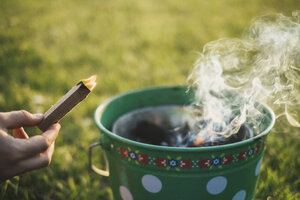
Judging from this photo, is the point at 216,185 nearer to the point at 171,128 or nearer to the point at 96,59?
the point at 171,128

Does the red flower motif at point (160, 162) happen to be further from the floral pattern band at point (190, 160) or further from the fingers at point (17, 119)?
the fingers at point (17, 119)

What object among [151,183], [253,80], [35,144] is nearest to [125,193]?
[151,183]

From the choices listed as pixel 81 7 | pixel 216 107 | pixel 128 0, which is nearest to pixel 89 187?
pixel 216 107

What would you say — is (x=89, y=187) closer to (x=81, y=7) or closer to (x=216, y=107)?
(x=216, y=107)

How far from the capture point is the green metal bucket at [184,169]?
45.6 inches

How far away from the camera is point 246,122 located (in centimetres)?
158

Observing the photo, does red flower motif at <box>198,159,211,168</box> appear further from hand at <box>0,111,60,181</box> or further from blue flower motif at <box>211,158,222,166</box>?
hand at <box>0,111,60,181</box>

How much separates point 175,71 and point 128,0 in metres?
4.00

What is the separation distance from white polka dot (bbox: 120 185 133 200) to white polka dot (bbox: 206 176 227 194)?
15.0 inches

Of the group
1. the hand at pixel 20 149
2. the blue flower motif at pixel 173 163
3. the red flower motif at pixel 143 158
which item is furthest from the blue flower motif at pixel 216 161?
the hand at pixel 20 149

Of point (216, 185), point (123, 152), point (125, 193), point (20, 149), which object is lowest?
point (125, 193)

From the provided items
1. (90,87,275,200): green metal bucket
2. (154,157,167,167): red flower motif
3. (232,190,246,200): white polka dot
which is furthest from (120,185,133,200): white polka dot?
(232,190,246,200): white polka dot

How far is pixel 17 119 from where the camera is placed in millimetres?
1099

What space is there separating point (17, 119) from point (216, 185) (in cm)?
86
